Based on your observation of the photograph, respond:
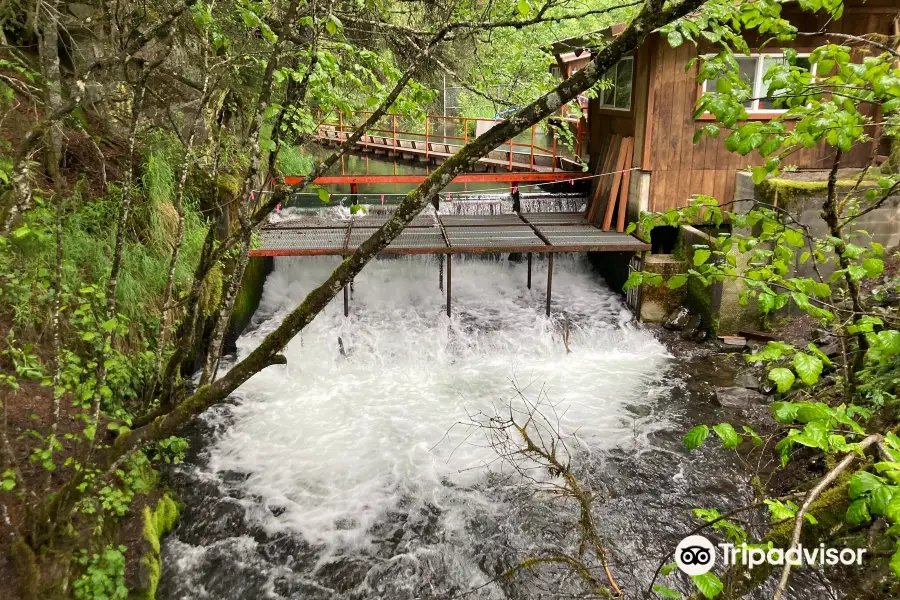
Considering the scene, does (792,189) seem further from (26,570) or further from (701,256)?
(26,570)

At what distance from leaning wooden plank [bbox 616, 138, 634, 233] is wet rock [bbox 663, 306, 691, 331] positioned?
177cm

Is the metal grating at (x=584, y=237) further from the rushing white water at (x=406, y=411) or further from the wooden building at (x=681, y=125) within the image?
the rushing white water at (x=406, y=411)

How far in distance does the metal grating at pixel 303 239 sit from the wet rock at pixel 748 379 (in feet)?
20.9

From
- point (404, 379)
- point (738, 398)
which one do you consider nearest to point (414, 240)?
point (404, 379)

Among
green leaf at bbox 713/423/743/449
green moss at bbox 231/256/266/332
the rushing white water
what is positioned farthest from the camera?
green moss at bbox 231/256/266/332

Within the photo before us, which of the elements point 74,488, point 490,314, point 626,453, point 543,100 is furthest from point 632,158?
point 74,488

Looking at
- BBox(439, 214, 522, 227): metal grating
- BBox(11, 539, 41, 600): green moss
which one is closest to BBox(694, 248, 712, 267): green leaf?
BBox(11, 539, 41, 600): green moss

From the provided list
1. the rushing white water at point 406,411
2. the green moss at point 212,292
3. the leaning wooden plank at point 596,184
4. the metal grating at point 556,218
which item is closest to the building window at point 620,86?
the leaning wooden plank at point 596,184

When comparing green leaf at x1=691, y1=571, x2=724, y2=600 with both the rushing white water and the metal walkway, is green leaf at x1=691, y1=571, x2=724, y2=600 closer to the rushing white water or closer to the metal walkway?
the rushing white water

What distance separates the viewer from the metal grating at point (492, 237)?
9578mm

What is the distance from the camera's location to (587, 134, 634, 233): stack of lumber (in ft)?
33.9

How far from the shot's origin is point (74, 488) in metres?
3.62

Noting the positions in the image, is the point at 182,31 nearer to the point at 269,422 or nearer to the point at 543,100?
the point at 269,422

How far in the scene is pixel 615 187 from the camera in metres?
10.4
